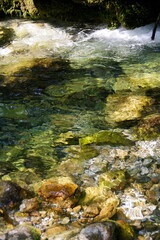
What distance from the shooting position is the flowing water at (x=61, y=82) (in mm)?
4220

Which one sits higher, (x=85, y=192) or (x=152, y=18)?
(x=152, y=18)

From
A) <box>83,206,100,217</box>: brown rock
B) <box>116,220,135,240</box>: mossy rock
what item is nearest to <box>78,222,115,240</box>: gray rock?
<box>116,220,135,240</box>: mossy rock

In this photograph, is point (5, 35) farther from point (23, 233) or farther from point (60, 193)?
point (23, 233)

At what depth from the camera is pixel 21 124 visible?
474cm

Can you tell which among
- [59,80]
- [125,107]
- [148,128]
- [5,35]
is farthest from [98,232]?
[5,35]

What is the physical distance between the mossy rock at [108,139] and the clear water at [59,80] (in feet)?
0.61

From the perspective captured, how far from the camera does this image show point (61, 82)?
254 inches

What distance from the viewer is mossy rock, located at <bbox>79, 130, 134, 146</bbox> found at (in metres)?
4.15

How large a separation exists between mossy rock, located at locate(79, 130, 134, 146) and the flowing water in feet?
0.53

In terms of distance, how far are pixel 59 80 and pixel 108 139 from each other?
282 centimetres

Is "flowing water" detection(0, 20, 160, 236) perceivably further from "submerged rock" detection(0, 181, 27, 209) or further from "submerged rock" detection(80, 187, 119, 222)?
"submerged rock" detection(80, 187, 119, 222)

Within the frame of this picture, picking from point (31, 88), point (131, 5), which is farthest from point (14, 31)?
point (31, 88)

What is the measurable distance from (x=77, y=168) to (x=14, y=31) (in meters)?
8.88

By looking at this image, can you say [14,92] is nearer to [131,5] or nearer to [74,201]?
[74,201]
